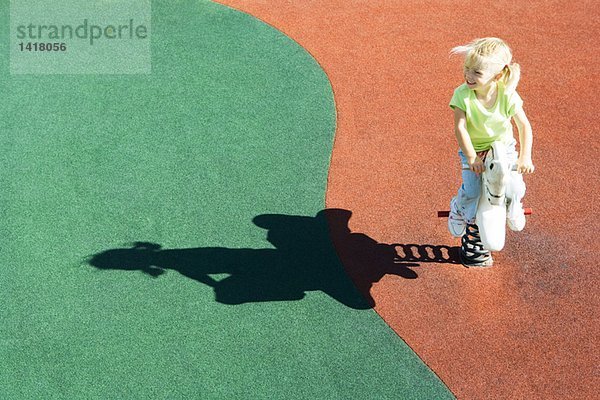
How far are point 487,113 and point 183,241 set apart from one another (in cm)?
308

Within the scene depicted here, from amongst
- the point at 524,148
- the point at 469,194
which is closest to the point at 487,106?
the point at 524,148

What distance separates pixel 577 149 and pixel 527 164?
2.54 m

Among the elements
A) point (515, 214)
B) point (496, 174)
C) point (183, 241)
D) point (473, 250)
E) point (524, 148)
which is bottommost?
point (183, 241)

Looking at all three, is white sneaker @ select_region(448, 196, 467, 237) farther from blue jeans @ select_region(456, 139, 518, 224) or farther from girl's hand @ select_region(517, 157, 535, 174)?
girl's hand @ select_region(517, 157, 535, 174)

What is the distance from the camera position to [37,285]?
687cm

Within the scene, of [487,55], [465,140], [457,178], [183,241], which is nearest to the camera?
[487,55]

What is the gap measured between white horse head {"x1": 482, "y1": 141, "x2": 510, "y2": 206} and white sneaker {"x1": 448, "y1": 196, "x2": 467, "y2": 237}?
1.71ft

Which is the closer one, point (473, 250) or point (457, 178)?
point (473, 250)

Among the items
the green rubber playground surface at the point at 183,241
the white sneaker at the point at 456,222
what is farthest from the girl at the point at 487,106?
the green rubber playground surface at the point at 183,241

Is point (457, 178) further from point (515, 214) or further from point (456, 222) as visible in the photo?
point (515, 214)

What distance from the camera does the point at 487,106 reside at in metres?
6.09

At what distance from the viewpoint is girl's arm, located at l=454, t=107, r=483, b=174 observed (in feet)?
19.8

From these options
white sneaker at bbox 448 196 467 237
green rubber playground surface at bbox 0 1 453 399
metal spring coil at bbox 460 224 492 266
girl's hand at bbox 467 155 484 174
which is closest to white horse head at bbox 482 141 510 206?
girl's hand at bbox 467 155 484 174

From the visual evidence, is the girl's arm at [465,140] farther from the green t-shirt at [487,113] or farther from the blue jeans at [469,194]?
the blue jeans at [469,194]
